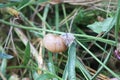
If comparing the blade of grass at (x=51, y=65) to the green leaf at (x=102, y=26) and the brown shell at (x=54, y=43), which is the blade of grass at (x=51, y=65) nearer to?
the brown shell at (x=54, y=43)

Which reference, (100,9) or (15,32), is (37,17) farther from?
(100,9)

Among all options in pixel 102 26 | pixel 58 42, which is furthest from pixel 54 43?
pixel 102 26

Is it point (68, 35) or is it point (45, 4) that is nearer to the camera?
point (68, 35)

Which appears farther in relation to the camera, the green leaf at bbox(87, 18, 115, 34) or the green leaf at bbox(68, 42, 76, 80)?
the green leaf at bbox(87, 18, 115, 34)

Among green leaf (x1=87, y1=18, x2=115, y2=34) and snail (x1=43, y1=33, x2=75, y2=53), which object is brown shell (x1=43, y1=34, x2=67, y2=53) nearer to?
snail (x1=43, y1=33, x2=75, y2=53)

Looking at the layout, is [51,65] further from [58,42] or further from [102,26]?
[102,26]

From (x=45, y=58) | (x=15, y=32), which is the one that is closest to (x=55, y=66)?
(x=45, y=58)

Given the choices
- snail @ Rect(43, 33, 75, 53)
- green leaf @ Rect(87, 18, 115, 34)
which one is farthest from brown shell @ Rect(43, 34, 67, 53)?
green leaf @ Rect(87, 18, 115, 34)
